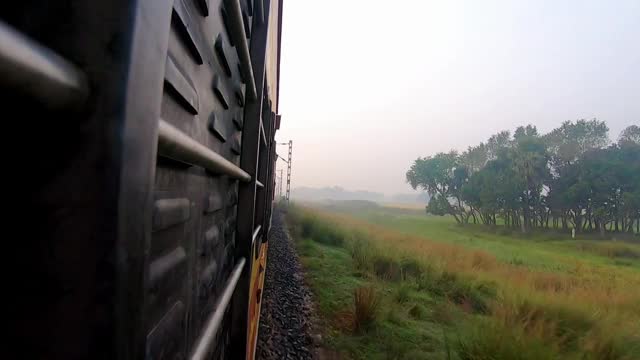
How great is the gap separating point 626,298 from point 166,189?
9.93m

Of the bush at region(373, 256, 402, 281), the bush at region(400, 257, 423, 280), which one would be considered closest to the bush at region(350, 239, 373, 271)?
the bush at region(373, 256, 402, 281)

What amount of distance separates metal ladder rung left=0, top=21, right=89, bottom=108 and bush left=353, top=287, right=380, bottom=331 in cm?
530

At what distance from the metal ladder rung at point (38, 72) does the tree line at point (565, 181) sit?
3818 centimetres

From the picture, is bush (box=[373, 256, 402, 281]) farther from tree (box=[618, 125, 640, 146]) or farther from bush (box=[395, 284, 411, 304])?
tree (box=[618, 125, 640, 146])

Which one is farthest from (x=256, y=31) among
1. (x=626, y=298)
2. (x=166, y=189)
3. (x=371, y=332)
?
(x=626, y=298)

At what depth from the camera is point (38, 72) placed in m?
0.24

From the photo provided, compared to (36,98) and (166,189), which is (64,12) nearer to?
(36,98)

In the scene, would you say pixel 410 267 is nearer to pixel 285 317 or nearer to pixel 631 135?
pixel 285 317

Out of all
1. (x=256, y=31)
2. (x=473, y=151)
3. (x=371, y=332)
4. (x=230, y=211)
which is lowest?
(x=371, y=332)

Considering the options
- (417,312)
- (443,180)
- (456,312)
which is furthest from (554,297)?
(443,180)

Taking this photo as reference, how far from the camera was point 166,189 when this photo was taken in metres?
0.72

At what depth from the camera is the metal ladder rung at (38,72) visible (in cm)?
22

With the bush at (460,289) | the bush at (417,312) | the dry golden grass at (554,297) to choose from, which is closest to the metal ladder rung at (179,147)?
the dry golden grass at (554,297)

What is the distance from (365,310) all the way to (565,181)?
35.7 meters
